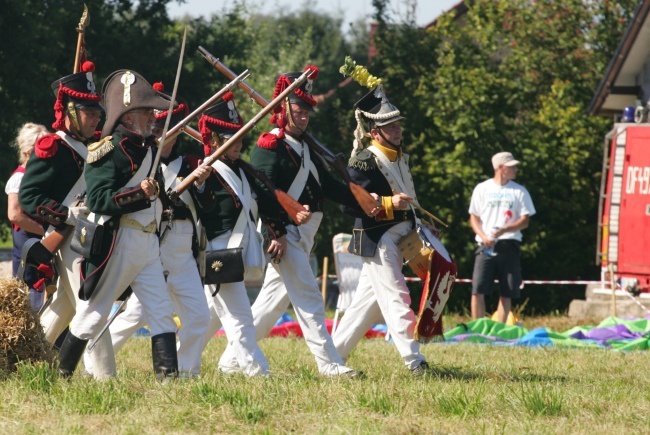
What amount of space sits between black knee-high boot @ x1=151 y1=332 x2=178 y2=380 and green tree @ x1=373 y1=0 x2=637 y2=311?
12.4 meters

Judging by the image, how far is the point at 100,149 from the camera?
7324 millimetres

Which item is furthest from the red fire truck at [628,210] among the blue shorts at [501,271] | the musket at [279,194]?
the musket at [279,194]

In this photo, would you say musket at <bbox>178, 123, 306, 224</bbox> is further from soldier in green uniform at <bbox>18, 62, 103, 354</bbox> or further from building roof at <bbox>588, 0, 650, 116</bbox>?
building roof at <bbox>588, 0, 650, 116</bbox>

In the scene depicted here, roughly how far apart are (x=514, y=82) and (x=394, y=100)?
6.90 feet

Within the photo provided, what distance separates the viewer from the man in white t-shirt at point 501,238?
1438 cm

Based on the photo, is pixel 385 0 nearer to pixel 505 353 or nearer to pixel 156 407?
pixel 505 353

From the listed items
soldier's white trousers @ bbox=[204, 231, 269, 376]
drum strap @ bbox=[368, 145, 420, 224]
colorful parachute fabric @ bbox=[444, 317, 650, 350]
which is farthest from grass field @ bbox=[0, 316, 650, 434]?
colorful parachute fabric @ bbox=[444, 317, 650, 350]

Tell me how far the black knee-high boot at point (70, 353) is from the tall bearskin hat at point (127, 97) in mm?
1278

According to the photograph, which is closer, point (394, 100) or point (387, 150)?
point (387, 150)

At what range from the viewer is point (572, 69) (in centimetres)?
2173

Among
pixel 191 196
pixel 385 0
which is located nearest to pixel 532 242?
pixel 385 0

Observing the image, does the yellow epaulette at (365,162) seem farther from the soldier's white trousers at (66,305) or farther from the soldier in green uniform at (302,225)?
the soldier's white trousers at (66,305)

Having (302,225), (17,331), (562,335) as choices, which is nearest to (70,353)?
(17,331)

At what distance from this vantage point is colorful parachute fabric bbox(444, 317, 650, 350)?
12117 mm
